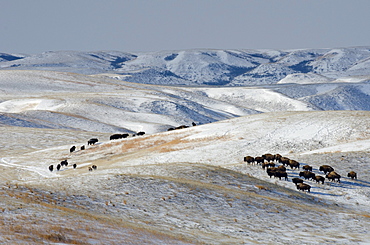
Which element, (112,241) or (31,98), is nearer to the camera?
(112,241)

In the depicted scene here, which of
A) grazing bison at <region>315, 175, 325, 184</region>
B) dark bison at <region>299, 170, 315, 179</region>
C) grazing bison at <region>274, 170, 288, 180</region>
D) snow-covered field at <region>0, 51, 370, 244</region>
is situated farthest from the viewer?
grazing bison at <region>274, 170, 288, 180</region>

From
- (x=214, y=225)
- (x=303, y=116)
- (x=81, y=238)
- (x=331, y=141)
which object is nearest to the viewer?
(x=81, y=238)

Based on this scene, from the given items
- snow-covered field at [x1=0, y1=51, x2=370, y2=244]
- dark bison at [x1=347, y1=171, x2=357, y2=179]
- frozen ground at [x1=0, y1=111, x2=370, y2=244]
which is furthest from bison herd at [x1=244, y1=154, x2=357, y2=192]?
frozen ground at [x1=0, y1=111, x2=370, y2=244]

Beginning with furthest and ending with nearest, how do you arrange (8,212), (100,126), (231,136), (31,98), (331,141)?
(31,98), (100,126), (231,136), (331,141), (8,212)

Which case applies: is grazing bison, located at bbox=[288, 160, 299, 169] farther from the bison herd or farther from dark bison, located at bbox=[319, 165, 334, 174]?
dark bison, located at bbox=[319, 165, 334, 174]

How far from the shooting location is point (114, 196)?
2430 cm

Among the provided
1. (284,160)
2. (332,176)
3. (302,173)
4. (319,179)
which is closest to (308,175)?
(302,173)

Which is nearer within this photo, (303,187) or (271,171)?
(303,187)

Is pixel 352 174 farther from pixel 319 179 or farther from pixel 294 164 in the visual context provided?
pixel 294 164

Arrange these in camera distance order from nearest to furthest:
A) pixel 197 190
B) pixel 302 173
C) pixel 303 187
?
pixel 197 190 → pixel 303 187 → pixel 302 173

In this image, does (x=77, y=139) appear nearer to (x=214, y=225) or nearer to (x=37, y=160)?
(x=37, y=160)

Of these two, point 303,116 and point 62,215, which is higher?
point 303,116

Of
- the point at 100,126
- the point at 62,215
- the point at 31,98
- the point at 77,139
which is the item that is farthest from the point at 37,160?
the point at 31,98

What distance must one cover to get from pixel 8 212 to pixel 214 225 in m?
9.24
